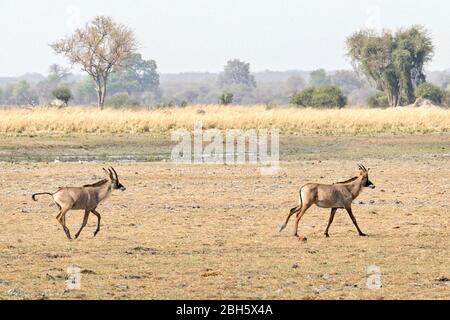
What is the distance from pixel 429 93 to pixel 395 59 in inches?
205

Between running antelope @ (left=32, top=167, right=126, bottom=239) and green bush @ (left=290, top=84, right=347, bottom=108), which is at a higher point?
running antelope @ (left=32, top=167, right=126, bottom=239)

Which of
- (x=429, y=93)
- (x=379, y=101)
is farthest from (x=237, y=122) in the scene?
(x=379, y=101)

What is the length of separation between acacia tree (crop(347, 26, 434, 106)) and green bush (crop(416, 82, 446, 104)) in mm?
2119

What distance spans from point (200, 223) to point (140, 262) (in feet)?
11.0

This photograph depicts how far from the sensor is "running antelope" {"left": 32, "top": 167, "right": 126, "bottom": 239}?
13531 millimetres

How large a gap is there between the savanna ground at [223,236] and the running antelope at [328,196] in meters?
0.32

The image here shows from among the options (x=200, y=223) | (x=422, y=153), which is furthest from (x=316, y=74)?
(x=200, y=223)

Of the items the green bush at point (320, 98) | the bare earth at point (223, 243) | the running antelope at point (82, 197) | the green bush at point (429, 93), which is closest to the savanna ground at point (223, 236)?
the bare earth at point (223, 243)

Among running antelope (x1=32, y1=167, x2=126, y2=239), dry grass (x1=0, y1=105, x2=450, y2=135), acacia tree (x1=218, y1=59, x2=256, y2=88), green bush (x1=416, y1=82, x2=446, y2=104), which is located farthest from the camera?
acacia tree (x1=218, y1=59, x2=256, y2=88)

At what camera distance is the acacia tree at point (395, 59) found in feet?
208

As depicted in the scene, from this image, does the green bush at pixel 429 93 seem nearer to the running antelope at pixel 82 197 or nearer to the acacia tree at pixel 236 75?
the running antelope at pixel 82 197

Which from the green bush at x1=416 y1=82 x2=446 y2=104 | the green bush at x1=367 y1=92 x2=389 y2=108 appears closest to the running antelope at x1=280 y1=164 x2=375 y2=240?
the green bush at x1=416 y1=82 x2=446 y2=104

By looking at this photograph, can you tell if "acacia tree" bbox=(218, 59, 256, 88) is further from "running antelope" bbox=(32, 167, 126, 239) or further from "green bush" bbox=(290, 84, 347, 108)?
"running antelope" bbox=(32, 167, 126, 239)

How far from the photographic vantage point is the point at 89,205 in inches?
545
